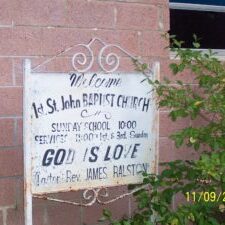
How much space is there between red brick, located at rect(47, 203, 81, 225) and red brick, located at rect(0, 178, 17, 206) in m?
0.23

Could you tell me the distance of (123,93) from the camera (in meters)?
2.78

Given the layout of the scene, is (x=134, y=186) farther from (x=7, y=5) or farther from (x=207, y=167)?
(x=7, y=5)

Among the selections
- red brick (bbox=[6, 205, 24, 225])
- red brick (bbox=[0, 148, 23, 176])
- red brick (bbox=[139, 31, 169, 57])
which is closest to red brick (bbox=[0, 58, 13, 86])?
red brick (bbox=[0, 148, 23, 176])

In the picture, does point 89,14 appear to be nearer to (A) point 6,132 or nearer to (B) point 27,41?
(B) point 27,41

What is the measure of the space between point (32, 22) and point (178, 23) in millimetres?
1121

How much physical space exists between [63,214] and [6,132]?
592mm

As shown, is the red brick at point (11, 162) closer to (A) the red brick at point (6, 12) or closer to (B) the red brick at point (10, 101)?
(B) the red brick at point (10, 101)

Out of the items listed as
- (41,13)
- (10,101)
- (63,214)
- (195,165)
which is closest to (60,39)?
(41,13)

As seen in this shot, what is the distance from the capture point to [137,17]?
11.3 ft

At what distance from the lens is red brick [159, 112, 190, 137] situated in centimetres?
350

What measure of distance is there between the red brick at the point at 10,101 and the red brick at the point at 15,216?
53 centimetres

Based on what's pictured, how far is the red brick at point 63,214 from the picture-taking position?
323cm

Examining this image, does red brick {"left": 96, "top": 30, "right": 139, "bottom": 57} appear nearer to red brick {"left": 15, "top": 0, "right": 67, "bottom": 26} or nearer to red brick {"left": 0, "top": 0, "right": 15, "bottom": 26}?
red brick {"left": 15, "top": 0, "right": 67, "bottom": 26}
